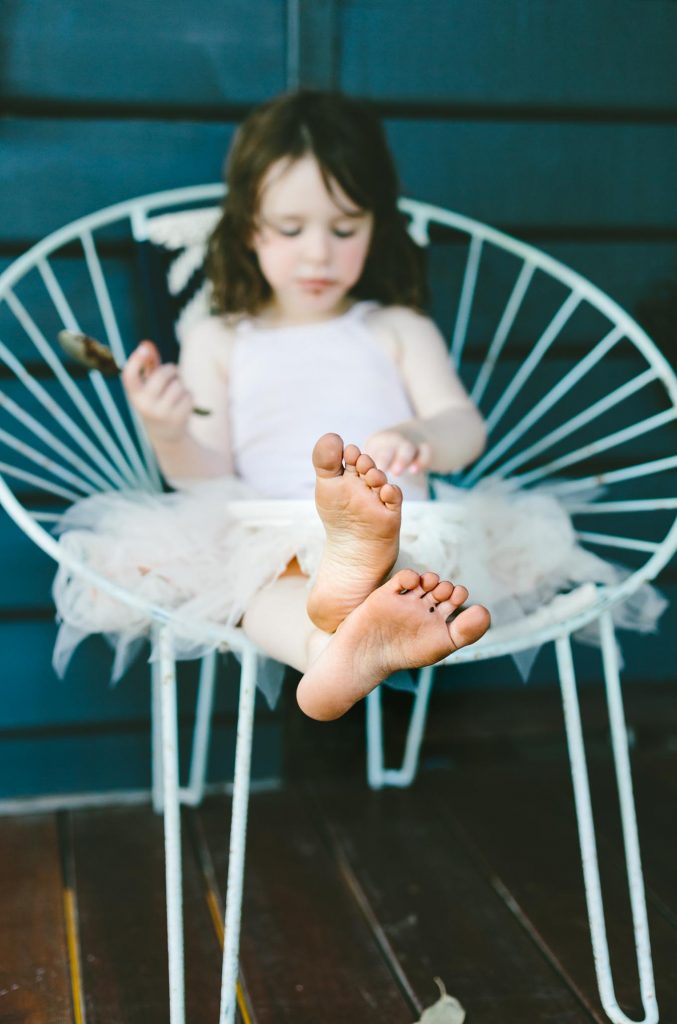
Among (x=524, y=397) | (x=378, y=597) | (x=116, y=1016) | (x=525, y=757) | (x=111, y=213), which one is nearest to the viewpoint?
(x=378, y=597)

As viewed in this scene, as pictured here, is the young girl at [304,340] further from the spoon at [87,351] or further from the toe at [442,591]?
the toe at [442,591]

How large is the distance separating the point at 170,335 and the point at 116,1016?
860 millimetres

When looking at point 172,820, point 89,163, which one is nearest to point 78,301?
point 89,163

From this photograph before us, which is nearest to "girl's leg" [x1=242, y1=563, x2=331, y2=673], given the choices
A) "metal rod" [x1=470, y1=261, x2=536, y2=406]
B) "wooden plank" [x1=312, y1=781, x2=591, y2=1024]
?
"wooden plank" [x1=312, y1=781, x2=591, y2=1024]

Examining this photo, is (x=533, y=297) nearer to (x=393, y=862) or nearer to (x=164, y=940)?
(x=393, y=862)

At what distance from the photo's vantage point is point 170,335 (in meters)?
1.64

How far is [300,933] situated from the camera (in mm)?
1482

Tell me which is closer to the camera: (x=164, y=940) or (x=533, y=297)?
(x=164, y=940)

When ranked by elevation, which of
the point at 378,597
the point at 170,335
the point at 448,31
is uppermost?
the point at 448,31

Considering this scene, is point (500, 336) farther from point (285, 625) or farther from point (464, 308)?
point (285, 625)

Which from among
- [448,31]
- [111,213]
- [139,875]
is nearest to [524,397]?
[448,31]

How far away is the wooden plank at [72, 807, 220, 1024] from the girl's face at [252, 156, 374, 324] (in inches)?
31.6

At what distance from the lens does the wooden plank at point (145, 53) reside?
1.64m

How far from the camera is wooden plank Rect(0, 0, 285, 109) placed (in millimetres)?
1642
